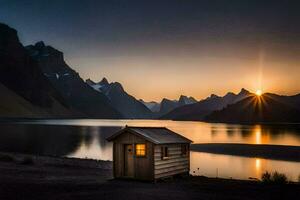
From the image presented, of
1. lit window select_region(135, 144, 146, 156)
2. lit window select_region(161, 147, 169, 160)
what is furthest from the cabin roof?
lit window select_region(135, 144, 146, 156)

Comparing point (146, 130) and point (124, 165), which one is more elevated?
point (146, 130)

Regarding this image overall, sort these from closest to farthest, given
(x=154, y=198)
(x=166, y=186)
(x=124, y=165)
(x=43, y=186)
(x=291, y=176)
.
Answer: (x=154, y=198) → (x=43, y=186) → (x=166, y=186) → (x=124, y=165) → (x=291, y=176)

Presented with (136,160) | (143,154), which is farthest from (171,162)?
(136,160)

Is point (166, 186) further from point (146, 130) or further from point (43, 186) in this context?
point (43, 186)

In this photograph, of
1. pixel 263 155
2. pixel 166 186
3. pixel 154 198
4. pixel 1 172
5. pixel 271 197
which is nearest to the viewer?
pixel 154 198

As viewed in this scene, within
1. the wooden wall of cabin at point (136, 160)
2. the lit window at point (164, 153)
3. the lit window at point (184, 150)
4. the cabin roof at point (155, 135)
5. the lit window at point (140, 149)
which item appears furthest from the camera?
the lit window at point (184, 150)

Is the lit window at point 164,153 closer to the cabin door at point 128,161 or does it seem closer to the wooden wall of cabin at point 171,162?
the wooden wall of cabin at point 171,162

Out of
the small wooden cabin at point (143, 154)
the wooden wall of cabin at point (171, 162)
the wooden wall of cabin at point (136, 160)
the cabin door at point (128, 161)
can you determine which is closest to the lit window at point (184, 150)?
the wooden wall of cabin at point (171, 162)

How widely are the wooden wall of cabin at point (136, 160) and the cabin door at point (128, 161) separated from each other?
0.22m

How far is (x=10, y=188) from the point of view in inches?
862

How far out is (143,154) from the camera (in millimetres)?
26500

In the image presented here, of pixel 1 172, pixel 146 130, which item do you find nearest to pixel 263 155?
pixel 146 130

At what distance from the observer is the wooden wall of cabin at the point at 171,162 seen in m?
26.3

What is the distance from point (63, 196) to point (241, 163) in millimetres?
40067
